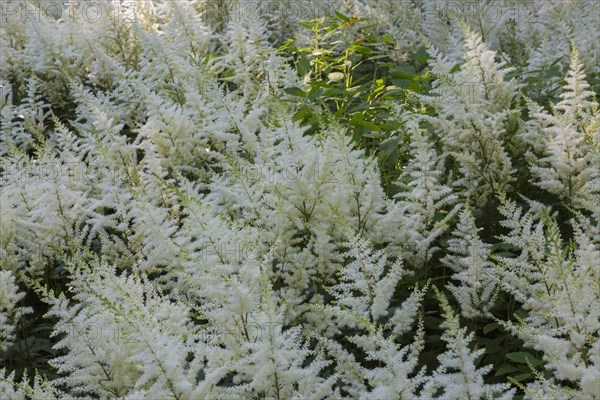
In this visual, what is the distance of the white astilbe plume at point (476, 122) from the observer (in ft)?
15.5

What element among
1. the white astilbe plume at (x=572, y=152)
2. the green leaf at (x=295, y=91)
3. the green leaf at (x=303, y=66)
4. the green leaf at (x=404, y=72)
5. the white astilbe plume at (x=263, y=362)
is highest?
the green leaf at (x=303, y=66)

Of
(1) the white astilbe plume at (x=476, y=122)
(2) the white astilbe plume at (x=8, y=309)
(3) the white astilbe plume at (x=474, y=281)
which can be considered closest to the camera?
(3) the white astilbe plume at (x=474, y=281)

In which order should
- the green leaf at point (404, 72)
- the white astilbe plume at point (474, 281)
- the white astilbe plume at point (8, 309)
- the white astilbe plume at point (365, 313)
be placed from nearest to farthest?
the white astilbe plume at point (365, 313) < the white astilbe plume at point (474, 281) < the white astilbe plume at point (8, 309) < the green leaf at point (404, 72)

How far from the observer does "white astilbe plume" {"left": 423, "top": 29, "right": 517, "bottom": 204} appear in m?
4.73

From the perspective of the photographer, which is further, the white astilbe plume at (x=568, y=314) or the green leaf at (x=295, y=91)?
the green leaf at (x=295, y=91)

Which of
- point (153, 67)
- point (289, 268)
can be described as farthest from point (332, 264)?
point (153, 67)

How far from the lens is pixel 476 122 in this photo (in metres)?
4.71

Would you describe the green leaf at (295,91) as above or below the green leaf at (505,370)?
above

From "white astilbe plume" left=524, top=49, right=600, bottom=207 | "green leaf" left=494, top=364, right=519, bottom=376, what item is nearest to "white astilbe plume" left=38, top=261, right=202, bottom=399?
"green leaf" left=494, top=364, right=519, bottom=376

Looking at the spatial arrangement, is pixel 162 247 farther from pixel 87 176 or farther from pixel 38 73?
pixel 38 73

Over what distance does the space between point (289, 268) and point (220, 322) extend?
77cm

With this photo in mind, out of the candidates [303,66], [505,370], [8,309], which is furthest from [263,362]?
[303,66]

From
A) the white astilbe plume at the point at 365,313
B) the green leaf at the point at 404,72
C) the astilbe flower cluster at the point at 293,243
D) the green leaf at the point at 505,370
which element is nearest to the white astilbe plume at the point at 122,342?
the astilbe flower cluster at the point at 293,243

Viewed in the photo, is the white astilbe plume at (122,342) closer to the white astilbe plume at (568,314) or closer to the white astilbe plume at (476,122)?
the white astilbe plume at (568,314)
